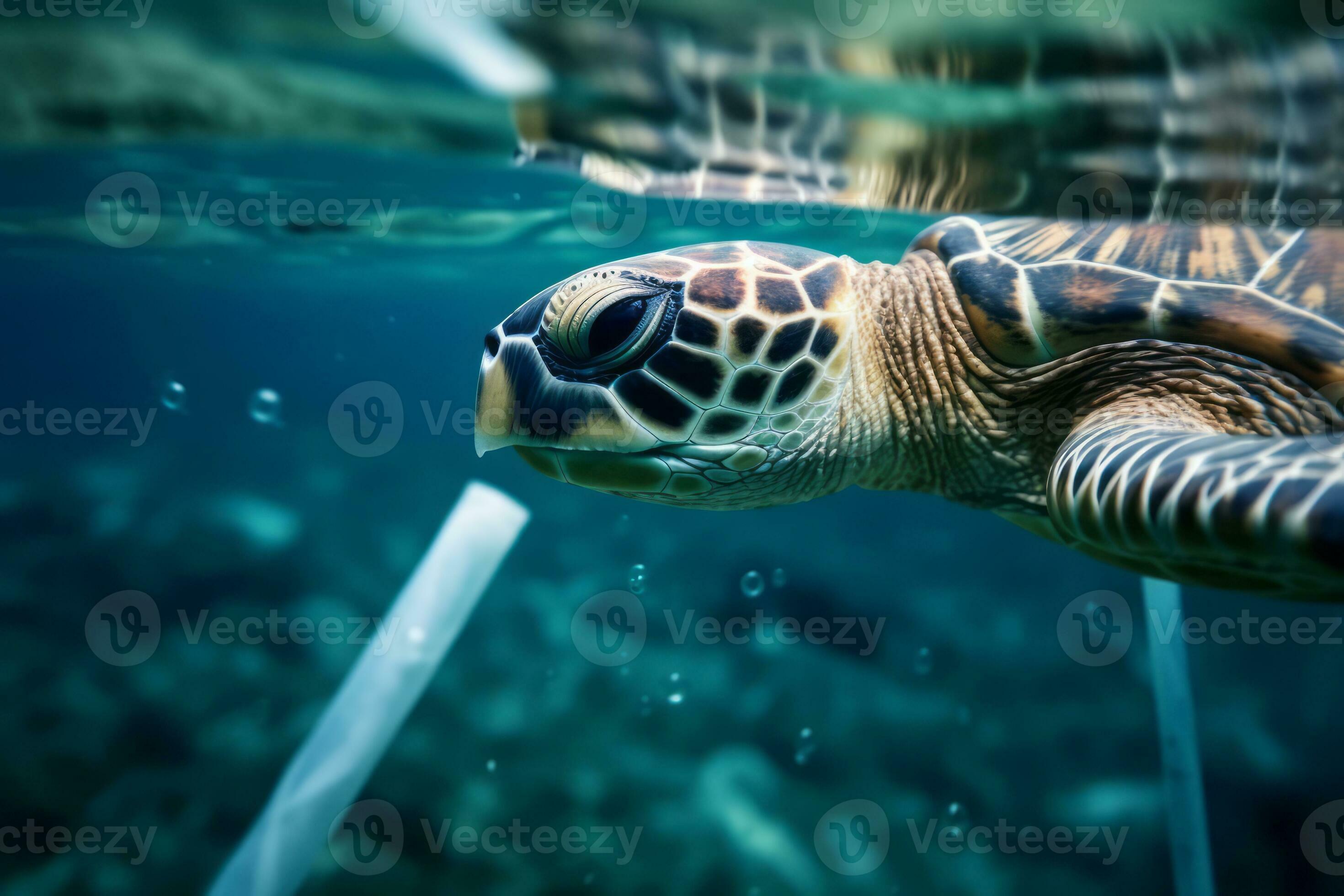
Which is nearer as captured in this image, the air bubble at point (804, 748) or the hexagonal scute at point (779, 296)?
the hexagonal scute at point (779, 296)

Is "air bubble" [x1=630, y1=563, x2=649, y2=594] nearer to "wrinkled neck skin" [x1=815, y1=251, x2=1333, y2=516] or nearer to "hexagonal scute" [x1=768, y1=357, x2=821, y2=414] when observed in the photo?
"wrinkled neck skin" [x1=815, y1=251, x2=1333, y2=516]

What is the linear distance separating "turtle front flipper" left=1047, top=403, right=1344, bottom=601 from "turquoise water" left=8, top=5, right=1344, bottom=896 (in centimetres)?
219

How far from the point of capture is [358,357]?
64.4 feet

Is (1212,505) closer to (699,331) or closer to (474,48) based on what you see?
(699,331)

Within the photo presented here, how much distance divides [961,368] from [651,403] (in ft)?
2.79

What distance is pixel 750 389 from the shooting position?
1585 millimetres

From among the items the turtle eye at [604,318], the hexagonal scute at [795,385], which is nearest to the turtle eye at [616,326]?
the turtle eye at [604,318]

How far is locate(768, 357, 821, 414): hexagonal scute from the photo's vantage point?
1.61m

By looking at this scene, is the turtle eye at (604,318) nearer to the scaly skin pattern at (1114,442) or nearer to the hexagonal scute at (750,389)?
the hexagonal scute at (750,389)

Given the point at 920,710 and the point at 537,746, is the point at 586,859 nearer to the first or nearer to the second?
the point at 537,746

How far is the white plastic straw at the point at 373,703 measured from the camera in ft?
7.41

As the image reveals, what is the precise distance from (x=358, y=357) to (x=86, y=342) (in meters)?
6.77

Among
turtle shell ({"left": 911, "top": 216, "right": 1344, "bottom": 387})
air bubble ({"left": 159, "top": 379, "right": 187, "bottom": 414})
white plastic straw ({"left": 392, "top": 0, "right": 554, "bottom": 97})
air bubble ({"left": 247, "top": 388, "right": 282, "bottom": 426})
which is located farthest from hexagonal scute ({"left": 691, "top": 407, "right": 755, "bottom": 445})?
air bubble ({"left": 159, "top": 379, "right": 187, "bottom": 414})

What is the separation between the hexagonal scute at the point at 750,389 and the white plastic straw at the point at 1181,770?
7.05 ft
